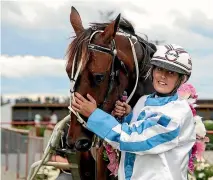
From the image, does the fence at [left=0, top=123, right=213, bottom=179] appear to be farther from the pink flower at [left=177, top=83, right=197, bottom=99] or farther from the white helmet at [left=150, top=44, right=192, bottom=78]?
the white helmet at [left=150, top=44, right=192, bottom=78]

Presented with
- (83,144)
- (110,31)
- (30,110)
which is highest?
(110,31)

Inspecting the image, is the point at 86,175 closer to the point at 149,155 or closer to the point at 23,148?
the point at 149,155

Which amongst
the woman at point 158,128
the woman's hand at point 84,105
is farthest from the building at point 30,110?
the woman at point 158,128

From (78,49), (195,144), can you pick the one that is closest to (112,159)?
(195,144)

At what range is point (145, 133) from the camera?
2.98 m

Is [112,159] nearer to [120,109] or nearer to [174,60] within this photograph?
[120,109]

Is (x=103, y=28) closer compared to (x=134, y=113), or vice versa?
(x=134, y=113)

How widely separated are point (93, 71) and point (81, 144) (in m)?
0.45

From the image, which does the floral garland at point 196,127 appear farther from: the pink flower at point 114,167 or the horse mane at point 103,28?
the pink flower at point 114,167

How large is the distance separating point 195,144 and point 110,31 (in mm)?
899

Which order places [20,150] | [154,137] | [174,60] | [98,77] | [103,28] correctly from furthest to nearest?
[20,150] < [103,28] < [98,77] < [174,60] < [154,137]

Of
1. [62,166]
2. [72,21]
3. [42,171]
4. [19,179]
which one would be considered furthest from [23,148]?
[72,21]

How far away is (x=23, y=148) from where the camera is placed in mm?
10406

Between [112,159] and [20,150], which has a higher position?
[112,159]
